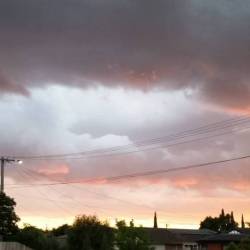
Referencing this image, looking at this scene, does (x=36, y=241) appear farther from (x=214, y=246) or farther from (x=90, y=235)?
(x=214, y=246)

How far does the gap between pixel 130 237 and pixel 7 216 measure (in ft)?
45.6

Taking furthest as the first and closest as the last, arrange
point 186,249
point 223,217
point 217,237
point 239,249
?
point 223,217 < point 186,249 < point 217,237 < point 239,249

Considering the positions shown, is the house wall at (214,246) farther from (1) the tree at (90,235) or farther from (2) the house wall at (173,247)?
(1) the tree at (90,235)

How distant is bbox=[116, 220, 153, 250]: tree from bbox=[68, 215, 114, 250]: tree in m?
2.54

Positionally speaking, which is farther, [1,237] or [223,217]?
[223,217]

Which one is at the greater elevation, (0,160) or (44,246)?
(0,160)

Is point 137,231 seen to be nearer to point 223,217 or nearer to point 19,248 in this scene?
point 19,248

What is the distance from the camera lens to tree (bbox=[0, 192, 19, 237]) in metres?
66.4

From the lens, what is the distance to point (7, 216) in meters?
66.8

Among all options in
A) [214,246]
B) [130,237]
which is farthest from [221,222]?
[130,237]

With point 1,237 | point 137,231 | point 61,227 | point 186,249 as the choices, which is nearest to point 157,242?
point 186,249

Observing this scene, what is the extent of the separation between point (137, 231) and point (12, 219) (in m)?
14.1

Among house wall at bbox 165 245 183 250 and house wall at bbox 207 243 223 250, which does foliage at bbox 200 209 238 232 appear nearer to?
house wall at bbox 165 245 183 250

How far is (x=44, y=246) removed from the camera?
6800 centimetres
